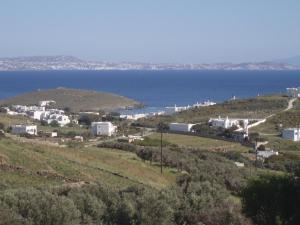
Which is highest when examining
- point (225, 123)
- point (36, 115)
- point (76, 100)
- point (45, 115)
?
point (225, 123)

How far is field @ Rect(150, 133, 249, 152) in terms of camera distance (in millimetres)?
58500

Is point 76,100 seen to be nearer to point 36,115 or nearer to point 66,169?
point 36,115

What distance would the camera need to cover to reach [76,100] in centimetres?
12681

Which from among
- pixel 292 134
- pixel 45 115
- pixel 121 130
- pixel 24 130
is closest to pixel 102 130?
pixel 121 130

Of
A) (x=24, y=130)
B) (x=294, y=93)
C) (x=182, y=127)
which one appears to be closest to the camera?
(x=24, y=130)

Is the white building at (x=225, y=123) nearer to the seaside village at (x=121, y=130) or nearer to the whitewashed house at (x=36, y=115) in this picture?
the seaside village at (x=121, y=130)

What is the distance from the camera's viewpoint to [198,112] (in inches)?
3617

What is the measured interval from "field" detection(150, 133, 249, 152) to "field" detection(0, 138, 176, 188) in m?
21.4

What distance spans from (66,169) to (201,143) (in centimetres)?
3359

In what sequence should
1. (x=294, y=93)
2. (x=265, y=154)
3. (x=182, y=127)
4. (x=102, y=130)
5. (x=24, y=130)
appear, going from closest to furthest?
(x=265, y=154) → (x=24, y=130) → (x=102, y=130) → (x=182, y=127) → (x=294, y=93)

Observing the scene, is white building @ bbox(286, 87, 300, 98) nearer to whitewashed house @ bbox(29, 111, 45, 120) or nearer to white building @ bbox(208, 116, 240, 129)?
white building @ bbox(208, 116, 240, 129)

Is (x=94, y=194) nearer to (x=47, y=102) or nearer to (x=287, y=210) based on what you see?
(x=287, y=210)

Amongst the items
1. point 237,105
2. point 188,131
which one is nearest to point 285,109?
point 237,105

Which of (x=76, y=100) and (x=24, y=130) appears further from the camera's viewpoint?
(x=76, y=100)
